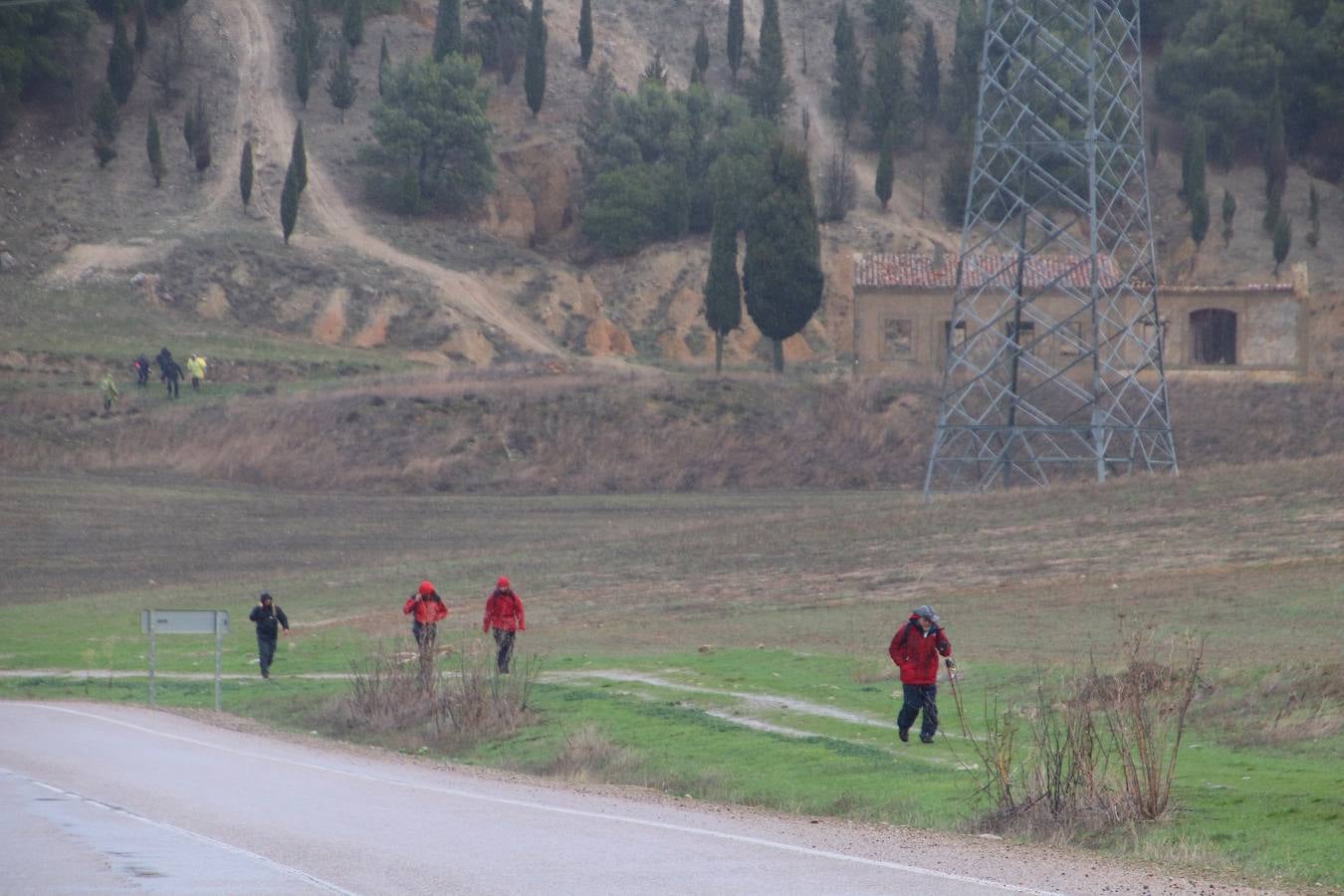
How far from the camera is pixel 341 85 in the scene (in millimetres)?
102250

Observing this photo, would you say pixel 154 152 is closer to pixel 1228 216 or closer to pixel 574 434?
pixel 574 434

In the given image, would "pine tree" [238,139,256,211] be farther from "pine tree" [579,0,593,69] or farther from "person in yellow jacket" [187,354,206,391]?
"pine tree" [579,0,593,69]

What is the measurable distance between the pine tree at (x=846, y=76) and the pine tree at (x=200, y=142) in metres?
37.6

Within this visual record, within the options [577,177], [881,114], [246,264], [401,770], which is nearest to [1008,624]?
[401,770]

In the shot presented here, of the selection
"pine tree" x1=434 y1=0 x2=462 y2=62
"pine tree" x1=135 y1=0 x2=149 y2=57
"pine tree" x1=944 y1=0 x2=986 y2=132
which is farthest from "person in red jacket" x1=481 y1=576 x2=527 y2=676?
"pine tree" x1=944 y1=0 x2=986 y2=132

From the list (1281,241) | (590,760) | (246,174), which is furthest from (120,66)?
(590,760)

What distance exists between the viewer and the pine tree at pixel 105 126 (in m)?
93.8

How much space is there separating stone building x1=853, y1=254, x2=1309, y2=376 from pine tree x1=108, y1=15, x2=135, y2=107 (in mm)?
44930

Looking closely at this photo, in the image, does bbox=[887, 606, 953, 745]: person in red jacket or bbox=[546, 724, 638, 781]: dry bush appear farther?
bbox=[546, 724, 638, 781]: dry bush

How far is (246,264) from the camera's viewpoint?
87625mm

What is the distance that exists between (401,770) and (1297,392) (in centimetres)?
5586

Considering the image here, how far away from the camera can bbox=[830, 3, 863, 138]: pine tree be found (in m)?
113

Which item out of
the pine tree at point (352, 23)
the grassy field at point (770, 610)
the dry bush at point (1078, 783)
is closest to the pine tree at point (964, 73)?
the pine tree at point (352, 23)

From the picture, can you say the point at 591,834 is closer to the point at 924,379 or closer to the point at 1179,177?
the point at 924,379
